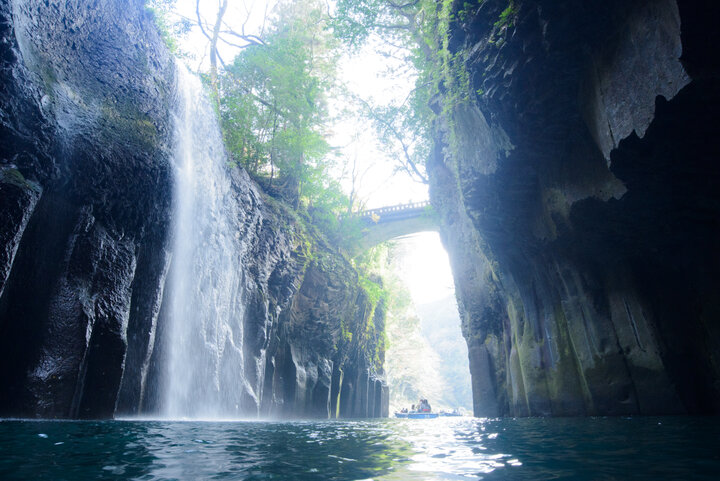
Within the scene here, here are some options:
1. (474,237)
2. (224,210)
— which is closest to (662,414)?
(474,237)

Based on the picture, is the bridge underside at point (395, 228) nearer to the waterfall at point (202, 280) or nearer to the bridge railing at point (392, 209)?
the bridge railing at point (392, 209)

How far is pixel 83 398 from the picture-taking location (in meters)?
6.76

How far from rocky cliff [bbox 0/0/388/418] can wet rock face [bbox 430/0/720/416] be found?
23.9 ft

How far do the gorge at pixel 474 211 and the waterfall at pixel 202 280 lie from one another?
2.5 inches

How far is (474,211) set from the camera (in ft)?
33.5

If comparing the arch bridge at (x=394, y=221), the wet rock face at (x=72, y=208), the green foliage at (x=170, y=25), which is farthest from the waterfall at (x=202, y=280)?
the arch bridge at (x=394, y=221)

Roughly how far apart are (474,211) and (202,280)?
24.2 feet

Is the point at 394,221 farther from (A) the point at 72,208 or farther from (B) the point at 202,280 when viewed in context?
(A) the point at 72,208

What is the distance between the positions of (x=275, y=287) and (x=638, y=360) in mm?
11447

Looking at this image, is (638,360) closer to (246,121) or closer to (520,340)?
(520,340)

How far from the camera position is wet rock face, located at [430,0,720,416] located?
5559 millimetres

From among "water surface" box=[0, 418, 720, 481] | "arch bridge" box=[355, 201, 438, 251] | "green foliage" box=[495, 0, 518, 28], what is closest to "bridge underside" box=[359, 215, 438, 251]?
"arch bridge" box=[355, 201, 438, 251]

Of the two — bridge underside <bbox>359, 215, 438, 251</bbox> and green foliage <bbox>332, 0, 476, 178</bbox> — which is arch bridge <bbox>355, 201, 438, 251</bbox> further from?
green foliage <bbox>332, 0, 476, 178</bbox>

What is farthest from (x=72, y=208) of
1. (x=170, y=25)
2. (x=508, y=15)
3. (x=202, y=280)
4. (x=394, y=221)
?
(x=394, y=221)
